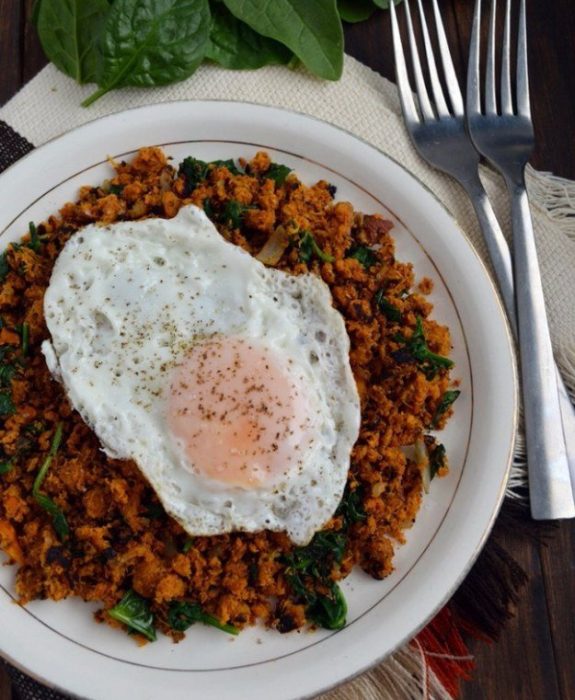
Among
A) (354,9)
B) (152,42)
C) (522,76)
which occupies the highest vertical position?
(152,42)

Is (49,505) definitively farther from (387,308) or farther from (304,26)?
(304,26)

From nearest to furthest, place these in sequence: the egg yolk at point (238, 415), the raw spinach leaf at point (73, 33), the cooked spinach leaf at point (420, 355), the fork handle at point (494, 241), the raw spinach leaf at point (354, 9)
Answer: the egg yolk at point (238, 415) < the cooked spinach leaf at point (420, 355) < the raw spinach leaf at point (73, 33) < the fork handle at point (494, 241) < the raw spinach leaf at point (354, 9)

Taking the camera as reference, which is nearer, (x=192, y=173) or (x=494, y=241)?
(x=192, y=173)

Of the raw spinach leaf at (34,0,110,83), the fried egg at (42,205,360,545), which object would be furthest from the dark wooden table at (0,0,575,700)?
the fried egg at (42,205,360,545)

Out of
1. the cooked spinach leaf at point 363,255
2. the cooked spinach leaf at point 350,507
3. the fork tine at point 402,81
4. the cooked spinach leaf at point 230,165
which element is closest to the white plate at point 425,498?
the cooked spinach leaf at point 230,165

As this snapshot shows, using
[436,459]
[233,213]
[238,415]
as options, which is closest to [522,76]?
[233,213]

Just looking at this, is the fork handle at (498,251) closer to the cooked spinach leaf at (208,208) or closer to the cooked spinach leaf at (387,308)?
the cooked spinach leaf at (387,308)
